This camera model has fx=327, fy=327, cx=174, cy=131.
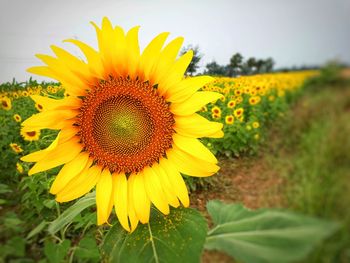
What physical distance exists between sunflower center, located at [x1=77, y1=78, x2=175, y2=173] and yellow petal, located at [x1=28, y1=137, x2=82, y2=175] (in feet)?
0.05

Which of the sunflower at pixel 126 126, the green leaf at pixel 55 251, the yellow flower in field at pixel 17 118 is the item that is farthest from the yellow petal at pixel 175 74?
the yellow flower in field at pixel 17 118

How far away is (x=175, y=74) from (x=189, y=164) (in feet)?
0.43

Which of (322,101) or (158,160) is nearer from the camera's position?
(322,101)

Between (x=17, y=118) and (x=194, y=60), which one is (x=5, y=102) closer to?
(x=17, y=118)

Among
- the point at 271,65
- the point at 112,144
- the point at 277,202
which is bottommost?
the point at 277,202

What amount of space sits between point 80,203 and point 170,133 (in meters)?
0.18

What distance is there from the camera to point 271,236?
0.75ft

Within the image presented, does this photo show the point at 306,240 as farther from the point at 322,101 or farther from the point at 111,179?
the point at 111,179

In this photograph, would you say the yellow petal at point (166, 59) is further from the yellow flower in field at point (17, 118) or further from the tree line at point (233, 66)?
the yellow flower in field at point (17, 118)

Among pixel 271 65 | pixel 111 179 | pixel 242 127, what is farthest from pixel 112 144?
pixel 242 127

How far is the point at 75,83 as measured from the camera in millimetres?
432

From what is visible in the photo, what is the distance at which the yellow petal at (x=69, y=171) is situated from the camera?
46 cm

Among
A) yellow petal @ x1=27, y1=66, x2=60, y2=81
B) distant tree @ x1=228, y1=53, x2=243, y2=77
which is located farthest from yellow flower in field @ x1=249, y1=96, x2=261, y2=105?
yellow petal @ x1=27, y1=66, x2=60, y2=81

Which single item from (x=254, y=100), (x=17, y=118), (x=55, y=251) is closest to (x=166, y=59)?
(x=55, y=251)
